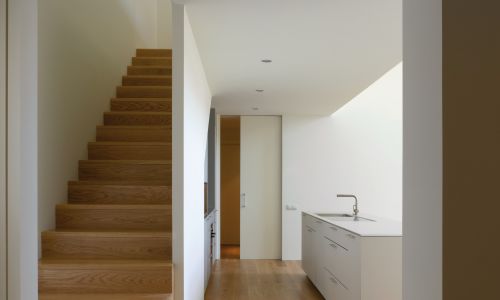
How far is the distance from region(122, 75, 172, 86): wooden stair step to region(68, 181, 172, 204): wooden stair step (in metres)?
1.79

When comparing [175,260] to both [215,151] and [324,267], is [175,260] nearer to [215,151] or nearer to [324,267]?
[324,267]

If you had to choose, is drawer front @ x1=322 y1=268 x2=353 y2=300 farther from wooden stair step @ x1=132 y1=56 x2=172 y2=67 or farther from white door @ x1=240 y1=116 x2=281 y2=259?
wooden stair step @ x1=132 y1=56 x2=172 y2=67

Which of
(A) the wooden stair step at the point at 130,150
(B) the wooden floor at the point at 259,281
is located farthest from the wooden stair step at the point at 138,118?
(B) the wooden floor at the point at 259,281

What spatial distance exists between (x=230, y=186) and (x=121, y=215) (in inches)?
255

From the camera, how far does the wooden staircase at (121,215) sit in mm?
2920

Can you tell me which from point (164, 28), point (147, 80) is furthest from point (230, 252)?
point (147, 80)

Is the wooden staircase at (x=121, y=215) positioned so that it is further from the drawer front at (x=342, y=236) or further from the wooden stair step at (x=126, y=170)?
the drawer front at (x=342, y=236)

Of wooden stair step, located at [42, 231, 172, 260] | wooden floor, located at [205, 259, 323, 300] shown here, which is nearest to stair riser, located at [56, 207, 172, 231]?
wooden stair step, located at [42, 231, 172, 260]

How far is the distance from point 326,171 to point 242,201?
1468 mm

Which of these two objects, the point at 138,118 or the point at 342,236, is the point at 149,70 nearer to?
the point at 138,118

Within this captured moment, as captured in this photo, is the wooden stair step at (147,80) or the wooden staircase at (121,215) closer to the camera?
the wooden staircase at (121,215)

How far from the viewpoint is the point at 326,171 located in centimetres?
766

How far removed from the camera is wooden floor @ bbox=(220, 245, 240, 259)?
8.16 meters

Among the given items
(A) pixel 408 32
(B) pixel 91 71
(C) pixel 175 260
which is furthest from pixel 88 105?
(A) pixel 408 32
